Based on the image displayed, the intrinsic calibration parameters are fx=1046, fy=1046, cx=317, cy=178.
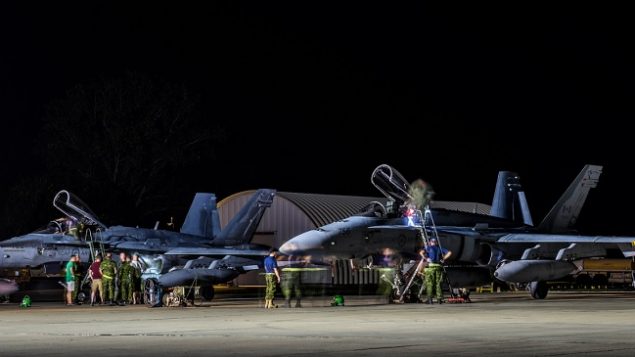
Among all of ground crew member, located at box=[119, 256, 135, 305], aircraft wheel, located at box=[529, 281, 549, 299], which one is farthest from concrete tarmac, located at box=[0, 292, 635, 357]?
aircraft wheel, located at box=[529, 281, 549, 299]

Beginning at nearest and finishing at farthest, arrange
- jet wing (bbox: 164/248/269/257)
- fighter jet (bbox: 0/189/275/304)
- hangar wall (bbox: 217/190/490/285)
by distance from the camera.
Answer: fighter jet (bbox: 0/189/275/304) → jet wing (bbox: 164/248/269/257) → hangar wall (bbox: 217/190/490/285)

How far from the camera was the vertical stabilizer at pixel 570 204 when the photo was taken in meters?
32.4

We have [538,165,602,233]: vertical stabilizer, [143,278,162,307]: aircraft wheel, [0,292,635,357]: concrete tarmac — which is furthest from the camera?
[538,165,602,233]: vertical stabilizer

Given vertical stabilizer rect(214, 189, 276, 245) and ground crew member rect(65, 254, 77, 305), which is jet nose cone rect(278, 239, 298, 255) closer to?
ground crew member rect(65, 254, 77, 305)

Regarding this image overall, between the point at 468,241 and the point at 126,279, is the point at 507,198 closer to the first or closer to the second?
the point at 468,241

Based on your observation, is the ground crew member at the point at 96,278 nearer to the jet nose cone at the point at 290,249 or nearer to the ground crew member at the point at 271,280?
the ground crew member at the point at 271,280

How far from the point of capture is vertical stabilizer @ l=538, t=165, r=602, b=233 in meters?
32.4

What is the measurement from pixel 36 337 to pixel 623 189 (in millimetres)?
76423

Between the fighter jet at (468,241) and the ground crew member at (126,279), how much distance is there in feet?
12.5

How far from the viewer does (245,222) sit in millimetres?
36438

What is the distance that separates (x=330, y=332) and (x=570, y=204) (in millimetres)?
20227

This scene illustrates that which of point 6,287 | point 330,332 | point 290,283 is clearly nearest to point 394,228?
point 290,283

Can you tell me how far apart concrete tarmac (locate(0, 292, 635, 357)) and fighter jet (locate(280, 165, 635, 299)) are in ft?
18.0

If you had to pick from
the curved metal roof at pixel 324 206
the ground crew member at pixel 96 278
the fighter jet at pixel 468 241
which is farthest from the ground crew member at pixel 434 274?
the curved metal roof at pixel 324 206
